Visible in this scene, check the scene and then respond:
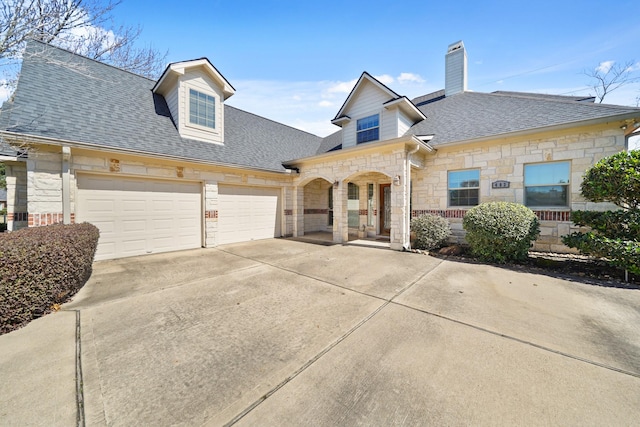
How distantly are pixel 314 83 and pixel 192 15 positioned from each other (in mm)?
4870

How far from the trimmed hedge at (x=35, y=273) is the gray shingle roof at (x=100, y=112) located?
12.0 feet

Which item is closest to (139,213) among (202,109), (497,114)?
(202,109)

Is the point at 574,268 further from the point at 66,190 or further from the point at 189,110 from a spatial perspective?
the point at 189,110

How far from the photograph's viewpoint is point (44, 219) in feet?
18.8

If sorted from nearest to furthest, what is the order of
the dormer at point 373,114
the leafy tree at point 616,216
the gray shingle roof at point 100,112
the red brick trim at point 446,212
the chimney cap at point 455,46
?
1. the leafy tree at point 616,216
2. the gray shingle roof at point 100,112
3. the red brick trim at point 446,212
4. the dormer at point 373,114
5. the chimney cap at point 455,46

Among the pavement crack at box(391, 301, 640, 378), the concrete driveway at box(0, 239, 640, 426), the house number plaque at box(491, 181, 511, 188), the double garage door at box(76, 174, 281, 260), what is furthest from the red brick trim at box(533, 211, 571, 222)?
the double garage door at box(76, 174, 281, 260)

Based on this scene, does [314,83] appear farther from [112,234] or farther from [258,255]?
[112,234]

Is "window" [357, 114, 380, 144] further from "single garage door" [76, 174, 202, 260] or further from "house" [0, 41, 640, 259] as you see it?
"single garage door" [76, 174, 202, 260]

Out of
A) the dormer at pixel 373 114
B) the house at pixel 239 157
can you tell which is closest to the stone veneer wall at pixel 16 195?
the house at pixel 239 157

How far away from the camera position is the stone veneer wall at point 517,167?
6691mm

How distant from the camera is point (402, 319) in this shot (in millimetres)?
3434

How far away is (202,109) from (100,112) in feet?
10.5

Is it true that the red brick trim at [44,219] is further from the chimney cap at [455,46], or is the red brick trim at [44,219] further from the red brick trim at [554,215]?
the chimney cap at [455,46]

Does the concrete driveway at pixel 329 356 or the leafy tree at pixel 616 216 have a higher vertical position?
the leafy tree at pixel 616 216
